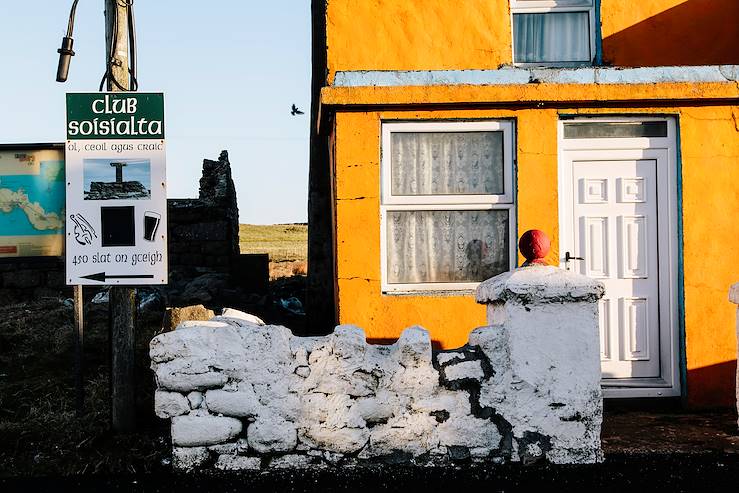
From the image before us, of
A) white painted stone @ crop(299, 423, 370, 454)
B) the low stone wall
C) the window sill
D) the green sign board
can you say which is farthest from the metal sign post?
the low stone wall

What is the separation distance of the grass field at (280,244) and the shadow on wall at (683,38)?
11475mm

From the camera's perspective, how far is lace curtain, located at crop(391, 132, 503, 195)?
7.11 meters

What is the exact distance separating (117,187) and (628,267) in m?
4.36

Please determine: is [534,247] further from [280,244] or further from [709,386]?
[280,244]

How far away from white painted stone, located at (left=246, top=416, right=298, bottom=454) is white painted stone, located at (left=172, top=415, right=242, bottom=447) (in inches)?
4.1

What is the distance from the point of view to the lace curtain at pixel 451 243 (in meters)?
7.09

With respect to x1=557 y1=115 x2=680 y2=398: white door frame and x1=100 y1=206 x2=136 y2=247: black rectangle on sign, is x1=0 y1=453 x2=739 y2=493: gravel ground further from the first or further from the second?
x1=557 y1=115 x2=680 y2=398: white door frame

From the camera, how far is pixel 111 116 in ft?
19.6

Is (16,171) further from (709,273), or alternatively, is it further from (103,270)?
(709,273)

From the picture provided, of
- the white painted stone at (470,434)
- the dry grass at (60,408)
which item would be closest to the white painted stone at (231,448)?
the dry grass at (60,408)

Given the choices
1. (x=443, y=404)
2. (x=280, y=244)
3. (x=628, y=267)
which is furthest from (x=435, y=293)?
(x=280, y=244)

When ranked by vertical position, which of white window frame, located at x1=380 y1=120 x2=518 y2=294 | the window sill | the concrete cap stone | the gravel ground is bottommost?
the gravel ground

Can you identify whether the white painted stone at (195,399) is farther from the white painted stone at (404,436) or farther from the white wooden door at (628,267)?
the white wooden door at (628,267)

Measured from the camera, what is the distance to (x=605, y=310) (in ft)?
23.1
